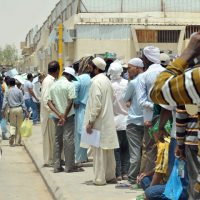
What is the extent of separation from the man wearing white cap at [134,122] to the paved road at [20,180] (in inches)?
52.1

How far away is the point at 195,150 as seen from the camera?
12.8 ft

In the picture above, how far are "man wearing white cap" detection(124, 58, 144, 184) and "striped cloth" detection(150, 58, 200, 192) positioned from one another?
442 centimetres

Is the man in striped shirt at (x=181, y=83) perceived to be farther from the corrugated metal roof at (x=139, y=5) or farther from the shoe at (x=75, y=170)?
the corrugated metal roof at (x=139, y=5)

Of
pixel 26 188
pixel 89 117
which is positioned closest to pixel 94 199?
pixel 89 117

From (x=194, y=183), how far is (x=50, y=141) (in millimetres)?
7174

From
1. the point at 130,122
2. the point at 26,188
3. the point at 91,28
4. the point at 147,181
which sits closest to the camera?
the point at 147,181

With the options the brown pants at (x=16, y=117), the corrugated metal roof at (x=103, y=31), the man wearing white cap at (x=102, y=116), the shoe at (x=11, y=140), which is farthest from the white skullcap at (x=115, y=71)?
the corrugated metal roof at (x=103, y=31)

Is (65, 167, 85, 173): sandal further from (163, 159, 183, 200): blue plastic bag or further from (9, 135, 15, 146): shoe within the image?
(163, 159, 183, 200): blue plastic bag

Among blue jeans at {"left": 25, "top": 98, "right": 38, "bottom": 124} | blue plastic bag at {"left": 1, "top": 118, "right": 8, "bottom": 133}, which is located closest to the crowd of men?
blue plastic bag at {"left": 1, "top": 118, "right": 8, "bottom": 133}

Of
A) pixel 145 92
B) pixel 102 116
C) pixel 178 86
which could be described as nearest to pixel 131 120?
pixel 102 116

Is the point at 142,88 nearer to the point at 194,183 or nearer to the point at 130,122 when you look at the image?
the point at 130,122

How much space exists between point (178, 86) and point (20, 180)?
24.2 feet

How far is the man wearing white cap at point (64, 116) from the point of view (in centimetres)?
968

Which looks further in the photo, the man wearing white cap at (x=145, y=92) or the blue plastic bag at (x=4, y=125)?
the blue plastic bag at (x=4, y=125)
